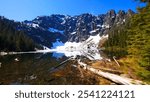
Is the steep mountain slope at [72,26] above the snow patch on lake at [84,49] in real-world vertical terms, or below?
above

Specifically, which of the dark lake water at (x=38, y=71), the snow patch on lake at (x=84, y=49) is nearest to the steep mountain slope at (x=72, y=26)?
the snow patch on lake at (x=84, y=49)

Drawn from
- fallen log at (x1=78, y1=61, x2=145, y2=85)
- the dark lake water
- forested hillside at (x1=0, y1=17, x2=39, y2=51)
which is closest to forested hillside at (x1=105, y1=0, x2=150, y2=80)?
fallen log at (x1=78, y1=61, x2=145, y2=85)

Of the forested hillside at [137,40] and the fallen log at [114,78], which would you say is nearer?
the forested hillside at [137,40]

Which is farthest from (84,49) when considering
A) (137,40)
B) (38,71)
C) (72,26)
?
(137,40)

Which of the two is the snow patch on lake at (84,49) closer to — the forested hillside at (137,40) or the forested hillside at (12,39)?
the forested hillside at (137,40)

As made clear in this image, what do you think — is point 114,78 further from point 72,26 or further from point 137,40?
point 72,26

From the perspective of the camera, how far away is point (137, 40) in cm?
505

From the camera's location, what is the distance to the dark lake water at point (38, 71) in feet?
17.5

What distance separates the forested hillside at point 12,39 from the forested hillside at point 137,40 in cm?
142

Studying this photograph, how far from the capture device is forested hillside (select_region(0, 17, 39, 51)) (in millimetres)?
6073

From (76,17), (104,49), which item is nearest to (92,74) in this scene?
(104,49)

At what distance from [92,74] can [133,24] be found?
92 cm

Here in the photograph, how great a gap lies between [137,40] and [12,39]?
2743 millimetres

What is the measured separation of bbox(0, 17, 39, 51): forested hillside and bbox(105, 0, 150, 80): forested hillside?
1416mm
